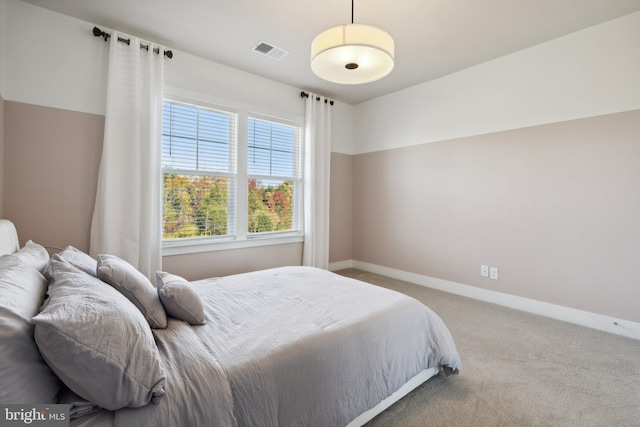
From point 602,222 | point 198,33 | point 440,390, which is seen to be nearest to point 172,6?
point 198,33

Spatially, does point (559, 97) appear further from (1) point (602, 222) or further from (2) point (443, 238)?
(2) point (443, 238)

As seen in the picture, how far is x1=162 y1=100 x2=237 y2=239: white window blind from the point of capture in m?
3.25

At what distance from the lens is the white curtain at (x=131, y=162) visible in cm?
273

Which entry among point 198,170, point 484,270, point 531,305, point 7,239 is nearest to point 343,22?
point 198,170

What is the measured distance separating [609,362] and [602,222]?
4.15 ft

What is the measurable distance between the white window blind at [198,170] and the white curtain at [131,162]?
0.21m

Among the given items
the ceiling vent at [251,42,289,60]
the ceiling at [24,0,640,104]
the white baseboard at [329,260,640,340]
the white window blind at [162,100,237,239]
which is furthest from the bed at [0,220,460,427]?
the ceiling vent at [251,42,289,60]

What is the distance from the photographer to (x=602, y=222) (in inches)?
106

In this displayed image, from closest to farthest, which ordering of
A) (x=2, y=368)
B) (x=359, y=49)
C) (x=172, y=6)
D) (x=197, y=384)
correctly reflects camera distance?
(x=2, y=368)
(x=197, y=384)
(x=359, y=49)
(x=172, y=6)

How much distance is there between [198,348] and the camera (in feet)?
4.12

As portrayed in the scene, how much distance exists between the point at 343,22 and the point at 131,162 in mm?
2441

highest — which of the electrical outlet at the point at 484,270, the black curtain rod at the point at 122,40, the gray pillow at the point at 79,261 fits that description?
the black curtain rod at the point at 122,40

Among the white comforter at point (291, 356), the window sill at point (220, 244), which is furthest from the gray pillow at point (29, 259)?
the window sill at point (220, 244)

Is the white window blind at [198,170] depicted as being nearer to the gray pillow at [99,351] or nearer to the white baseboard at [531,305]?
the gray pillow at [99,351]
